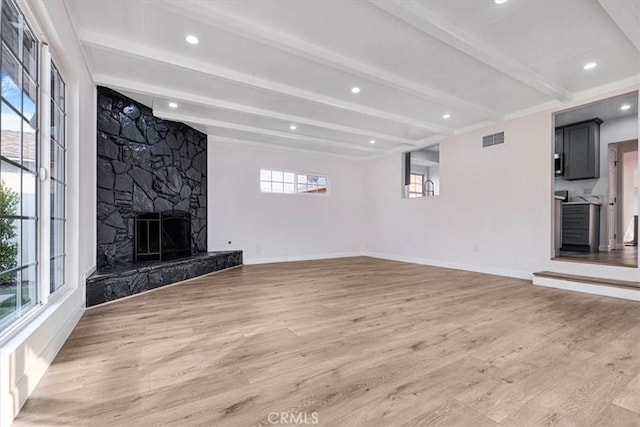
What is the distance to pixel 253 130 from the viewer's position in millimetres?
5527

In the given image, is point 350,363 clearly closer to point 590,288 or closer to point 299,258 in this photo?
point 590,288

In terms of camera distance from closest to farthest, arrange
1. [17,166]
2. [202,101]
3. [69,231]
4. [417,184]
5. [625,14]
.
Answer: [17,166], [625,14], [69,231], [202,101], [417,184]

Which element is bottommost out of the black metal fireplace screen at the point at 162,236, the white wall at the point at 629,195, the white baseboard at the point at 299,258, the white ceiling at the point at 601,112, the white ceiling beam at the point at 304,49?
the white baseboard at the point at 299,258

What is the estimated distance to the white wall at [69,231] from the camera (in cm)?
149

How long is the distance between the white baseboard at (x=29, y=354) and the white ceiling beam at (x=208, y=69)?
236 cm

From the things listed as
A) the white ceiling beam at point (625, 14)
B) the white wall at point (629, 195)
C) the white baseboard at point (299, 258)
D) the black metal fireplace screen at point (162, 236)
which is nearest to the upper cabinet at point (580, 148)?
the white wall at point (629, 195)

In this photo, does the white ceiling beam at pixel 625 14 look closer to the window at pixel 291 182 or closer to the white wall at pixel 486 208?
the white wall at pixel 486 208

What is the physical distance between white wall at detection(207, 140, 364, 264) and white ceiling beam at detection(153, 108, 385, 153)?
2.84 feet

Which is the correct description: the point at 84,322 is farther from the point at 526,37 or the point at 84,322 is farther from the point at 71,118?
the point at 526,37

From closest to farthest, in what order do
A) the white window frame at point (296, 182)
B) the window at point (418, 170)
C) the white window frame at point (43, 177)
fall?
the white window frame at point (43, 177)
the white window frame at point (296, 182)
the window at point (418, 170)

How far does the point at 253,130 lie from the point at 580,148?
619cm

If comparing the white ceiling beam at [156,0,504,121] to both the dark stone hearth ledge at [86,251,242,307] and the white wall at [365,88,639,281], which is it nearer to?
the white wall at [365,88,639,281]

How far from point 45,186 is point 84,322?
1.38 meters

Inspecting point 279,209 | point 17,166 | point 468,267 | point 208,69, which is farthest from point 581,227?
point 17,166
